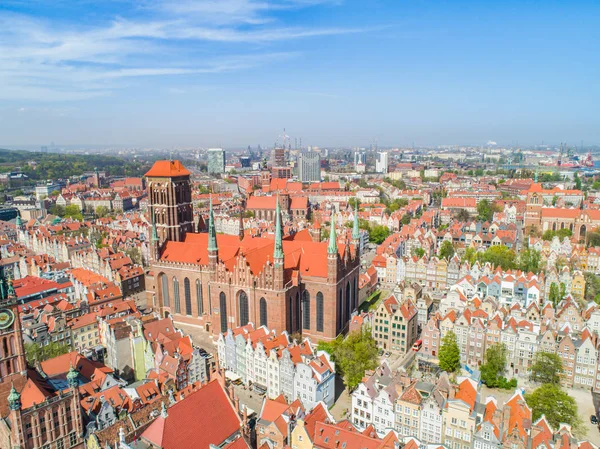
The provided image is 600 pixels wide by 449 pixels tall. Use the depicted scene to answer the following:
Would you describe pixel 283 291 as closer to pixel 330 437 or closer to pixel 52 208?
pixel 330 437

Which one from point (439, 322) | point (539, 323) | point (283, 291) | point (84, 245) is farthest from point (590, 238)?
point (84, 245)

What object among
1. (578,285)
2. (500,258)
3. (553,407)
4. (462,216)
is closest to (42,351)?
(553,407)

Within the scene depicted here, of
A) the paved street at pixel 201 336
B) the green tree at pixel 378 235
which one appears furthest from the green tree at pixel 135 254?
the green tree at pixel 378 235

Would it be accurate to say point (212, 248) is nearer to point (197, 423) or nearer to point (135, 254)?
point (197, 423)

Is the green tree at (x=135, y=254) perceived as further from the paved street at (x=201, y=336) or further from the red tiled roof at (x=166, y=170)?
the red tiled roof at (x=166, y=170)

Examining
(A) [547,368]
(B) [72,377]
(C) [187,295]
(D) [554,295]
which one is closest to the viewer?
(B) [72,377]

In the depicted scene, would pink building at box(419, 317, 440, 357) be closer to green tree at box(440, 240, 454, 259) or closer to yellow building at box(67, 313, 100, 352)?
green tree at box(440, 240, 454, 259)

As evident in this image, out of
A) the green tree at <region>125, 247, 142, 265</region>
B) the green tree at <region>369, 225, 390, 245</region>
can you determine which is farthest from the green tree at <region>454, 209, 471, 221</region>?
the green tree at <region>125, 247, 142, 265</region>
